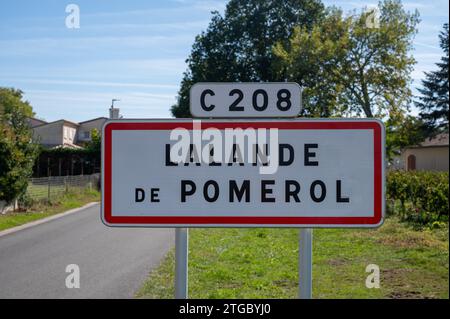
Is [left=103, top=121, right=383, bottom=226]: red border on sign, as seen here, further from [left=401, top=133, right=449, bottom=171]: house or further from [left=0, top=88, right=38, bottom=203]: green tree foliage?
[left=401, top=133, right=449, bottom=171]: house

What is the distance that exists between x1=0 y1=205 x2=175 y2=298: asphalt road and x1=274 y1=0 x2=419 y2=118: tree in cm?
1301

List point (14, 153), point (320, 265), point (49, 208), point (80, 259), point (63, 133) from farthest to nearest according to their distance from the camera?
point (63, 133)
point (49, 208)
point (14, 153)
point (80, 259)
point (320, 265)

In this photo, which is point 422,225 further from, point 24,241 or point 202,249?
point 24,241

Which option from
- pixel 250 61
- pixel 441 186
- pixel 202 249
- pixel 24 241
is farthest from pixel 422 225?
pixel 250 61

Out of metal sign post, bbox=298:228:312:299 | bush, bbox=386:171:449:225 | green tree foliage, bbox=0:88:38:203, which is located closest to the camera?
metal sign post, bbox=298:228:312:299

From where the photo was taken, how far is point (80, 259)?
1020cm

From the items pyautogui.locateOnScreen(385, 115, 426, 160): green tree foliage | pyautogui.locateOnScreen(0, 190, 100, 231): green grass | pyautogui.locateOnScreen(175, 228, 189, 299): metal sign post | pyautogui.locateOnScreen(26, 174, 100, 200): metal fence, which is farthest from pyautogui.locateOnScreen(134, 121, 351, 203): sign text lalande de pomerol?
pyautogui.locateOnScreen(385, 115, 426, 160): green tree foliage

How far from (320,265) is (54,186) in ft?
59.5

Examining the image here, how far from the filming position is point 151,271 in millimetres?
8711

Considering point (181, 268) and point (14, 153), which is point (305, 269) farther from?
point (14, 153)

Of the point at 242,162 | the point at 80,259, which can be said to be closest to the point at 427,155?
the point at 80,259

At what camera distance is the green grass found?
16.9m

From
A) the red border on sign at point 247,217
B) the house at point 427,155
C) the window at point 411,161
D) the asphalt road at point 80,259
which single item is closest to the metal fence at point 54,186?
the asphalt road at point 80,259
